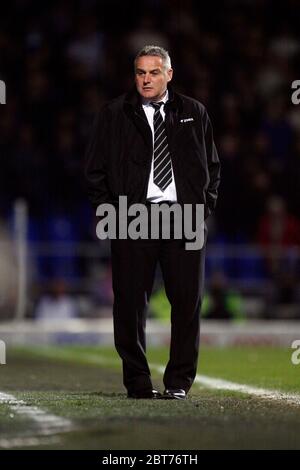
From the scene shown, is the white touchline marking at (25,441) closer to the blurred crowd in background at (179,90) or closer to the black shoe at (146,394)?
the black shoe at (146,394)

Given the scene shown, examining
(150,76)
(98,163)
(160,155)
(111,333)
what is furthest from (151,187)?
(111,333)

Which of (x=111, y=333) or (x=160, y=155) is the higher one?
(x=160, y=155)

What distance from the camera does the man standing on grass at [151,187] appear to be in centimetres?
747

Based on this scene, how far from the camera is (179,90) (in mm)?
18453

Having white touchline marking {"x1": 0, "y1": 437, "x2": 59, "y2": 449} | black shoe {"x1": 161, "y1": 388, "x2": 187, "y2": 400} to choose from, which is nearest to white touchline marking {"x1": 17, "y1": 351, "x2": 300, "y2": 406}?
black shoe {"x1": 161, "y1": 388, "x2": 187, "y2": 400}

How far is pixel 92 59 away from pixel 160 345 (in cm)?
570

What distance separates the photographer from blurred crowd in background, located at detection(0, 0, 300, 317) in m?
16.6

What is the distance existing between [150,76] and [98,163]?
22.9 inches

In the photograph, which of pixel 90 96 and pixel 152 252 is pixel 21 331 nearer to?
pixel 90 96

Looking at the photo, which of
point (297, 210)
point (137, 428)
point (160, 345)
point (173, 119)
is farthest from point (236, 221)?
point (137, 428)

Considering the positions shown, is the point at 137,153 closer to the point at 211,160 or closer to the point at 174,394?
the point at 211,160

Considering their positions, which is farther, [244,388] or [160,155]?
[244,388]

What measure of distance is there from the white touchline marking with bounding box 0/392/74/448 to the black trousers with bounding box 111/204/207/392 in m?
0.70
